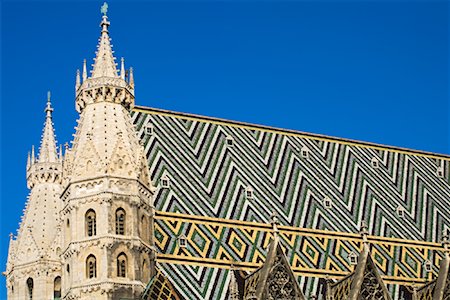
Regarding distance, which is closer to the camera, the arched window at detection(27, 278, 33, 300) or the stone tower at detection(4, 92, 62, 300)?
the stone tower at detection(4, 92, 62, 300)

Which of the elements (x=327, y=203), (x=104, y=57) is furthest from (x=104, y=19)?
(x=327, y=203)

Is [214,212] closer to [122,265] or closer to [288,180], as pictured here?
[288,180]

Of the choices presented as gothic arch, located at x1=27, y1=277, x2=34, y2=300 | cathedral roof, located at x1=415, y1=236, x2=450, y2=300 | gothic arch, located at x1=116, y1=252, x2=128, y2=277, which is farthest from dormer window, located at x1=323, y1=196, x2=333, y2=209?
gothic arch, located at x1=27, y1=277, x2=34, y2=300

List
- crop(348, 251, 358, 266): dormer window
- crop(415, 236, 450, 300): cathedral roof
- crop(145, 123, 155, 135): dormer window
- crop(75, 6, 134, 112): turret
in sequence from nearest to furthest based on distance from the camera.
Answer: crop(75, 6, 134, 112): turret, crop(415, 236, 450, 300): cathedral roof, crop(348, 251, 358, 266): dormer window, crop(145, 123, 155, 135): dormer window

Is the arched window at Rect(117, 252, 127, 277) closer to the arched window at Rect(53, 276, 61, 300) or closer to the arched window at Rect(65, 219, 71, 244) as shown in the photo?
the arched window at Rect(65, 219, 71, 244)

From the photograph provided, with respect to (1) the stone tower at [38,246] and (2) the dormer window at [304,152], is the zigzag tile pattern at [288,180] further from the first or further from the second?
(1) the stone tower at [38,246]

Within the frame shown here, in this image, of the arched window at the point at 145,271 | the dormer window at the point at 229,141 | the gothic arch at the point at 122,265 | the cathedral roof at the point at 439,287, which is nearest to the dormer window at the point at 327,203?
the dormer window at the point at 229,141

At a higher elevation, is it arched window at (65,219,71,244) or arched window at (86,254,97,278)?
arched window at (65,219,71,244)
